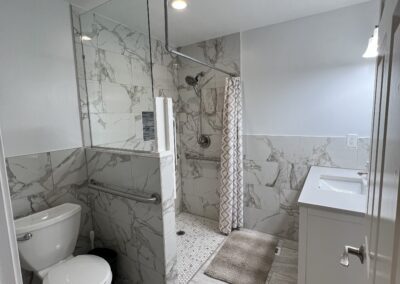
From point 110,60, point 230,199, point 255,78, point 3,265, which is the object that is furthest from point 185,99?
point 3,265

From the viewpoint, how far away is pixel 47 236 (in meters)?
1.44

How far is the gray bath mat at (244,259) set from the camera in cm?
197

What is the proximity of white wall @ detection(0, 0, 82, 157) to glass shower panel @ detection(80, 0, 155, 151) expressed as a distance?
163mm

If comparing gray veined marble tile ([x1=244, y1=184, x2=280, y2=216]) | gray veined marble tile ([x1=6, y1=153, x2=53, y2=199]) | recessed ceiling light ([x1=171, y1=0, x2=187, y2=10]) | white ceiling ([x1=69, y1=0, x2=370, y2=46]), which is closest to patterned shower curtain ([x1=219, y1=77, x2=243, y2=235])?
gray veined marble tile ([x1=244, y1=184, x2=280, y2=216])

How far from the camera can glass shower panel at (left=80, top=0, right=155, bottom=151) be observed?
73.6 inches

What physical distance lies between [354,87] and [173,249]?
2.17 meters

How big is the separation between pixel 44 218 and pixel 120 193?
53cm

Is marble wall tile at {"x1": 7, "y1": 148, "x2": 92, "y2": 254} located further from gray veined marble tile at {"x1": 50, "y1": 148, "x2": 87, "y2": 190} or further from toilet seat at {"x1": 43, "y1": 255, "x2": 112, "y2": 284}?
toilet seat at {"x1": 43, "y1": 255, "x2": 112, "y2": 284}

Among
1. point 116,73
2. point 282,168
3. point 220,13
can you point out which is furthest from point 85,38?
point 282,168

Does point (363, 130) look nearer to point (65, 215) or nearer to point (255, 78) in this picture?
point (255, 78)

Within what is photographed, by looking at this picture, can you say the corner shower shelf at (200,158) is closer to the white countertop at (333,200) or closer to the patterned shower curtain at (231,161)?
the patterned shower curtain at (231,161)

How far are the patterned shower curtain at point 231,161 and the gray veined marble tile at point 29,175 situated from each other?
174 centimetres

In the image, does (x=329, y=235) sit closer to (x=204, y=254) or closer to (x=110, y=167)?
(x=204, y=254)

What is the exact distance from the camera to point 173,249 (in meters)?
1.65
